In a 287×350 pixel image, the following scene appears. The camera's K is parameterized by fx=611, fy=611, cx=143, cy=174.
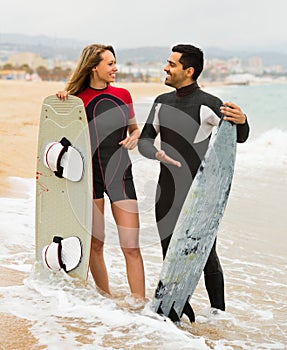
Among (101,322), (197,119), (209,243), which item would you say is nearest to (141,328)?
(101,322)

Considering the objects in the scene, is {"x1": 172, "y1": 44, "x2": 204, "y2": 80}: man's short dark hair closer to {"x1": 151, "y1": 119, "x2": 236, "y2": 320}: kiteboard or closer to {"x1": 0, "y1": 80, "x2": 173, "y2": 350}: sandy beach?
{"x1": 151, "y1": 119, "x2": 236, "y2": 320}: kiteboard

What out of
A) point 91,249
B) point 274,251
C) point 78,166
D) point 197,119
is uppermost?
point 197,119

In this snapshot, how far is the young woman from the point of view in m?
3.59

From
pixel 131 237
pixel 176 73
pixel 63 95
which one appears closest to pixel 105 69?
pixel 63 95

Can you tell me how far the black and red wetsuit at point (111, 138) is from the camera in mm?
3584

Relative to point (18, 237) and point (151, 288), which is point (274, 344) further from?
point (18, 237)

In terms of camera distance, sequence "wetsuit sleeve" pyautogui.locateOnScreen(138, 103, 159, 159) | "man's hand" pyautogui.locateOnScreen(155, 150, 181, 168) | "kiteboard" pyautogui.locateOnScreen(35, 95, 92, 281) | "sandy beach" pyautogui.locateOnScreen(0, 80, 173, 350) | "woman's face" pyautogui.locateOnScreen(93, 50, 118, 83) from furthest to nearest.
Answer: "kiteboard" pyautogui.locateOnScreen(35, 95, 92, 281), "woman's face" pyautogui.locateOnScreen(93, 50, 118, 83), "wetsuit sleeve" pyautogui.locateOnScreen(138, 103, 159, 159), "man's hand" pyautogui.locateOnScreen(155, 150, 181, 168), "sandy beach" pyautogui.locateOnScreen(0, 80, 173, 350)

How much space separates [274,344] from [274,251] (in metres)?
2.21

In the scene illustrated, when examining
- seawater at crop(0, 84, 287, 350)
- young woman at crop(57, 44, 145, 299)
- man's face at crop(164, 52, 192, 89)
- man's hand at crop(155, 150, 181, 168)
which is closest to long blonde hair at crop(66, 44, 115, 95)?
young woman at crop(57, 44, 145, 299)

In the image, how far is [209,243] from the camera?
3.52 meters

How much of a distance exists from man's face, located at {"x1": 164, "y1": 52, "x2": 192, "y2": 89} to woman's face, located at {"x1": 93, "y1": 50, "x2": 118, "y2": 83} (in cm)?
35

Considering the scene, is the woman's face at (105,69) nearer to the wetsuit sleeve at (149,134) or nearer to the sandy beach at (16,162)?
the wetsuit sleeve at (149,134)

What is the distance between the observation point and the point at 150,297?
4.27m

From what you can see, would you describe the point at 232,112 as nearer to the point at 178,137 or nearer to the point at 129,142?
the point at 178,137
